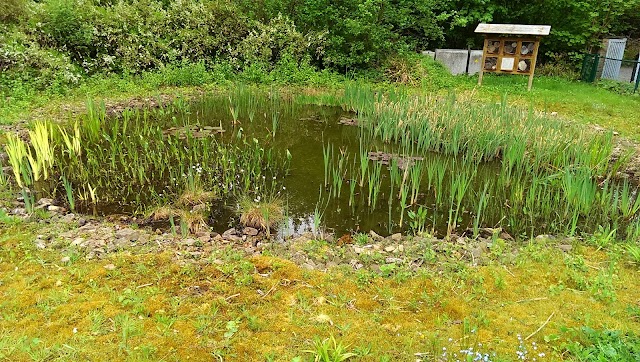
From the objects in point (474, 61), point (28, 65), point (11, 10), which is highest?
point (11, 10)

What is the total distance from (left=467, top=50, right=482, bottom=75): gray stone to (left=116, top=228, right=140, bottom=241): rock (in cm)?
1166

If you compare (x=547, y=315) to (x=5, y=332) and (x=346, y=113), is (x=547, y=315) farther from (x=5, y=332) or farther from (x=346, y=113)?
(x=346, y=113)

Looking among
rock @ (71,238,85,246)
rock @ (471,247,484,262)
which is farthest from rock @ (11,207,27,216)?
rock @ (471,247,484,262)

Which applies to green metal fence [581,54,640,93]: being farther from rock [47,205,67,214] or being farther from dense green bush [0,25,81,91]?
rock [47,205,67,214]

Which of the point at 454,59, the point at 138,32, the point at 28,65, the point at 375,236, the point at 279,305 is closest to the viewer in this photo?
the point at 279,305

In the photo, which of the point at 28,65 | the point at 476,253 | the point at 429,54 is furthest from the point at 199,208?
the point at 429,54

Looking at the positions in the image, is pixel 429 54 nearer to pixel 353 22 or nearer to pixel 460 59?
pixel 460 59

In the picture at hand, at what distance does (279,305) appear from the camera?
9.77ft

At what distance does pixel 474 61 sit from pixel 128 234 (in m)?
11.9

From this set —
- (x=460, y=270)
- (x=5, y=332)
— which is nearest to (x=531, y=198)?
(x=460, y=270)

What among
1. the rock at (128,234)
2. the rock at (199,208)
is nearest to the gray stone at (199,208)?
the rock at (199,208)

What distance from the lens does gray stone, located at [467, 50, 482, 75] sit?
13.3m

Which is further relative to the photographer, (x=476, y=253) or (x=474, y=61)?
(x=474, y=61)

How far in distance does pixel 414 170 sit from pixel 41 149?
3.95 meters
